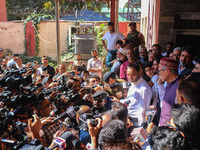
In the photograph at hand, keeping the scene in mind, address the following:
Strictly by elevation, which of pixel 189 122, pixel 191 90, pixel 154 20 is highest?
pixel 154 20

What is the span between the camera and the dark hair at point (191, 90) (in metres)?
2.07

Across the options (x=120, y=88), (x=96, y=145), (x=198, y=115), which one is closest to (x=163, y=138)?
(x=198, y=115)

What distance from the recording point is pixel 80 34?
9273mm

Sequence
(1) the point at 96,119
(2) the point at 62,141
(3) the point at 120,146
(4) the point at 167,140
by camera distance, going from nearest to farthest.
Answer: (4) the point at 167,140 < (3) the point at 120,146 < (2) the point at 62,141 < (1) the point at 96,119

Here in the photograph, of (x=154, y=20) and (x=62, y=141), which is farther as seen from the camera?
(x=154, y=20)

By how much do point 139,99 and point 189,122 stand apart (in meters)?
1.31

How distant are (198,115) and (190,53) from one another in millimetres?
2001

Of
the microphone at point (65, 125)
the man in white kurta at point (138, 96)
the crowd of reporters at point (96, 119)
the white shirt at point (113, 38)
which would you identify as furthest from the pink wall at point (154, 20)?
the microphone at point (65, 125)

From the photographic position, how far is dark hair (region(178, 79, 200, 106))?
81.6 inches

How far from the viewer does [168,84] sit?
2789 millimetres

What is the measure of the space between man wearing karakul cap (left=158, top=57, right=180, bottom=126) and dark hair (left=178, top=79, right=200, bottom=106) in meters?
0.51

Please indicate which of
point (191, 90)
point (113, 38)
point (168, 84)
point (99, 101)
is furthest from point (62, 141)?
point (113, 38)

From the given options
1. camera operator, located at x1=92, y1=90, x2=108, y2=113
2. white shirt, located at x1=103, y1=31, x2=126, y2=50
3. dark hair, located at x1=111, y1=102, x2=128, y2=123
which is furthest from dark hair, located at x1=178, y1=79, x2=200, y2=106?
white shirt, located at x1=103, y1=31, x2=126, y2=50

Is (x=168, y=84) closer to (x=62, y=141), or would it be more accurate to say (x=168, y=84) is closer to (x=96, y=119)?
(x=96, y=119)
